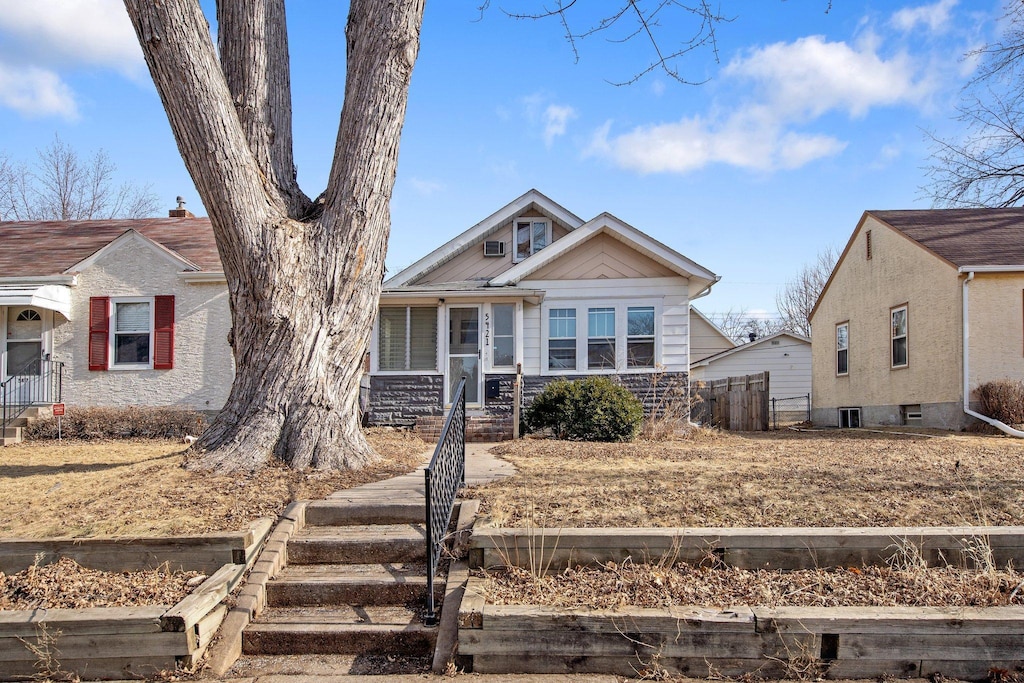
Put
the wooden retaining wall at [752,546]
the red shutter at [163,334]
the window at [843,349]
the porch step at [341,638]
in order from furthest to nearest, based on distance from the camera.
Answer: the window at [843,349] < the red shutter at [163,334] < the wooden retaining wall at [752,546] < the porch step at [341,638]

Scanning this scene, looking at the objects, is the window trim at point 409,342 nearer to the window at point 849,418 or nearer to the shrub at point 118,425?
the shrub at point 118,425

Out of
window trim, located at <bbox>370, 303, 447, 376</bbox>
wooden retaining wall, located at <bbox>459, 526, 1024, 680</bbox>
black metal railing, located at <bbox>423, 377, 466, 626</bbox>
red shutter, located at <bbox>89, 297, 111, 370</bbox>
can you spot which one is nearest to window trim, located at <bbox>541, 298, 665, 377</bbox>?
window trim, located at <bbox>370, 303, 447, 376</bbox>

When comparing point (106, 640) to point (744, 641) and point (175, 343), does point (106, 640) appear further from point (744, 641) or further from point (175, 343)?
point (175, 343)

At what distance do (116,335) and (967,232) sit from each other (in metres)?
17.4

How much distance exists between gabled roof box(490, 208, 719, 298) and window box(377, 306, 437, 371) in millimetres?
1619

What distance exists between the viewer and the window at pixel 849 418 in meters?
18.2

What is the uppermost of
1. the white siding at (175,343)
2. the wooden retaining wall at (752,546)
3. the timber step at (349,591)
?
the white siding at (175,343)

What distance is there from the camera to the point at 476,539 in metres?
5.00

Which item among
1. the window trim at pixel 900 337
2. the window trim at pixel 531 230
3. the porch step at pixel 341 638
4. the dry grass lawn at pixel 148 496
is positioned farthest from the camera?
the window trim at pixel 531 230

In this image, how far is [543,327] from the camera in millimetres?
15453

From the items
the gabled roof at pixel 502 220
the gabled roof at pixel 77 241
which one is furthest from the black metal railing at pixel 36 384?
the gabled roof at pixel 502 220

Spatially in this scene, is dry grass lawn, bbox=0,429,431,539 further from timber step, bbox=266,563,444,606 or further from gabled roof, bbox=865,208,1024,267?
gabled roof, bbox=865,208,1024,267

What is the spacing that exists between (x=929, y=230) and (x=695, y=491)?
41.2 feet

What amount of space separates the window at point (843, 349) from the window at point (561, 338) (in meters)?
7.71
